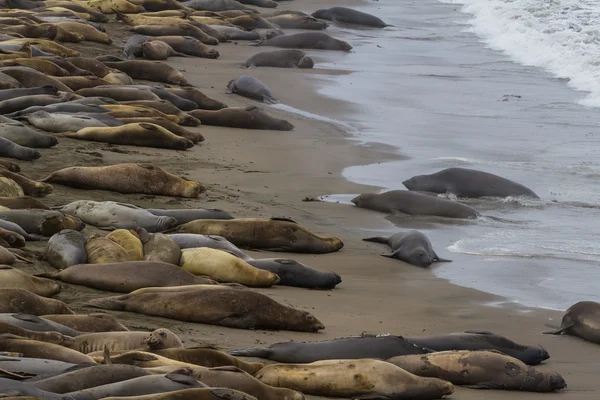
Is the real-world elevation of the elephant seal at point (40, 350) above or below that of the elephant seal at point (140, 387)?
below

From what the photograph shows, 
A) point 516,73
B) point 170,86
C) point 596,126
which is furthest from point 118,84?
point 516,73

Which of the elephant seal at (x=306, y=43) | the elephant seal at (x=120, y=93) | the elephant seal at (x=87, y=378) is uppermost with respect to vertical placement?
the elephant seal at (x=87, y=378)

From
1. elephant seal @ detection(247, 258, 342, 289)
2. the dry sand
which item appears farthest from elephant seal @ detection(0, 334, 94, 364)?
elephant seal @ detection(247, 258, 342, 289)

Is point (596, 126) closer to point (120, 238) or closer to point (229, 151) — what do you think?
point (229, 151)

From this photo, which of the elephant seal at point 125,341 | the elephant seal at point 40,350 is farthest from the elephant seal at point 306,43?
the elephant seal at point 40,350

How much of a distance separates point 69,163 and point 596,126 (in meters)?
6.80

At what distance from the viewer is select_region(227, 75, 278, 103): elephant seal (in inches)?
550

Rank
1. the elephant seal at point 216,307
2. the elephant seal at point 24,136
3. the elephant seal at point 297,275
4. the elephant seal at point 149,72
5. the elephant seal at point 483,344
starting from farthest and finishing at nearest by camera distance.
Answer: the elephant seal at point 149,72 < the elephant seal at point 24,136 < the elephant seal at point 297,275 < the elephant seal at point 216,307 < the elephant seal at point 483,344

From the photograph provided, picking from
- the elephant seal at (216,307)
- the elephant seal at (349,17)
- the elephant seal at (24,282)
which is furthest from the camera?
the elephant seal at (349,17)

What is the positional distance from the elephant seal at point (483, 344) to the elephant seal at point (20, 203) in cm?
289

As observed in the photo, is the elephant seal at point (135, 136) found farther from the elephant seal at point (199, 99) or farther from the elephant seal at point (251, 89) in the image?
the elephant seal at point (251, 89)

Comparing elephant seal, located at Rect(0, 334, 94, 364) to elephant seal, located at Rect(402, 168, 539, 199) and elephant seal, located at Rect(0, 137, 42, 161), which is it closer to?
elephant seal, located at Rect(0, 137, 42, 161)

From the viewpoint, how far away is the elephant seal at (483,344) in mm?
5906

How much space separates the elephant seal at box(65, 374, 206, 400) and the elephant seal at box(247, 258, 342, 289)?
3.00 meters
